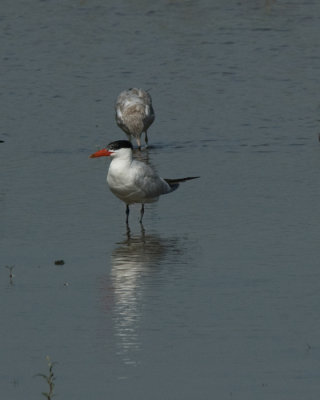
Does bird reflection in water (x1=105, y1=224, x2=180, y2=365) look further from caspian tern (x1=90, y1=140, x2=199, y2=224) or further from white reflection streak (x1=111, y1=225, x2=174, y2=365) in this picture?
A: caspian tern (x1=90, y1=140, x2=199, y2=224)

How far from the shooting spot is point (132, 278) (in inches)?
480

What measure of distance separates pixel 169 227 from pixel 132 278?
252cm

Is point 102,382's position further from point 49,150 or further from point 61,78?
point 61,78

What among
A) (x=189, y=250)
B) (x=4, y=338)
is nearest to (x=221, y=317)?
(x=4, y=338)

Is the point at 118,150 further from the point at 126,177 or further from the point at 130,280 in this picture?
the point at 130,280

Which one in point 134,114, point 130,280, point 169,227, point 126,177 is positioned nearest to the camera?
point 130,280

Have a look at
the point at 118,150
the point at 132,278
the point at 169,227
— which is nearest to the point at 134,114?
the point at 118,150

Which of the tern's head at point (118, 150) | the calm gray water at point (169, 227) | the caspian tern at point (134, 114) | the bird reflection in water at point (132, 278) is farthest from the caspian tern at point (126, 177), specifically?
the caspian tern at point (134, 114)

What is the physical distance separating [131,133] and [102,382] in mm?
13200

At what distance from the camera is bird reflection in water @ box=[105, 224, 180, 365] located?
1013 cm

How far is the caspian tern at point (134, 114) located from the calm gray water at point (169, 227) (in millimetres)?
340

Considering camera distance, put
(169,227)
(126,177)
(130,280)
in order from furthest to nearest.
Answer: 1. (126,177)
2. (169,227)
3. (130,280)

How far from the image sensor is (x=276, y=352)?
9.68 metres

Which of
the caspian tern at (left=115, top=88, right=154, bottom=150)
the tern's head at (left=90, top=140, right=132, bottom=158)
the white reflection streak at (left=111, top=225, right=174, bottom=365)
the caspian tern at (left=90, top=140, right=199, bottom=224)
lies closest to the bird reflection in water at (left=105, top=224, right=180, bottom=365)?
the white reflection streak at (left=111, top=225, right=174, bottom=365)
